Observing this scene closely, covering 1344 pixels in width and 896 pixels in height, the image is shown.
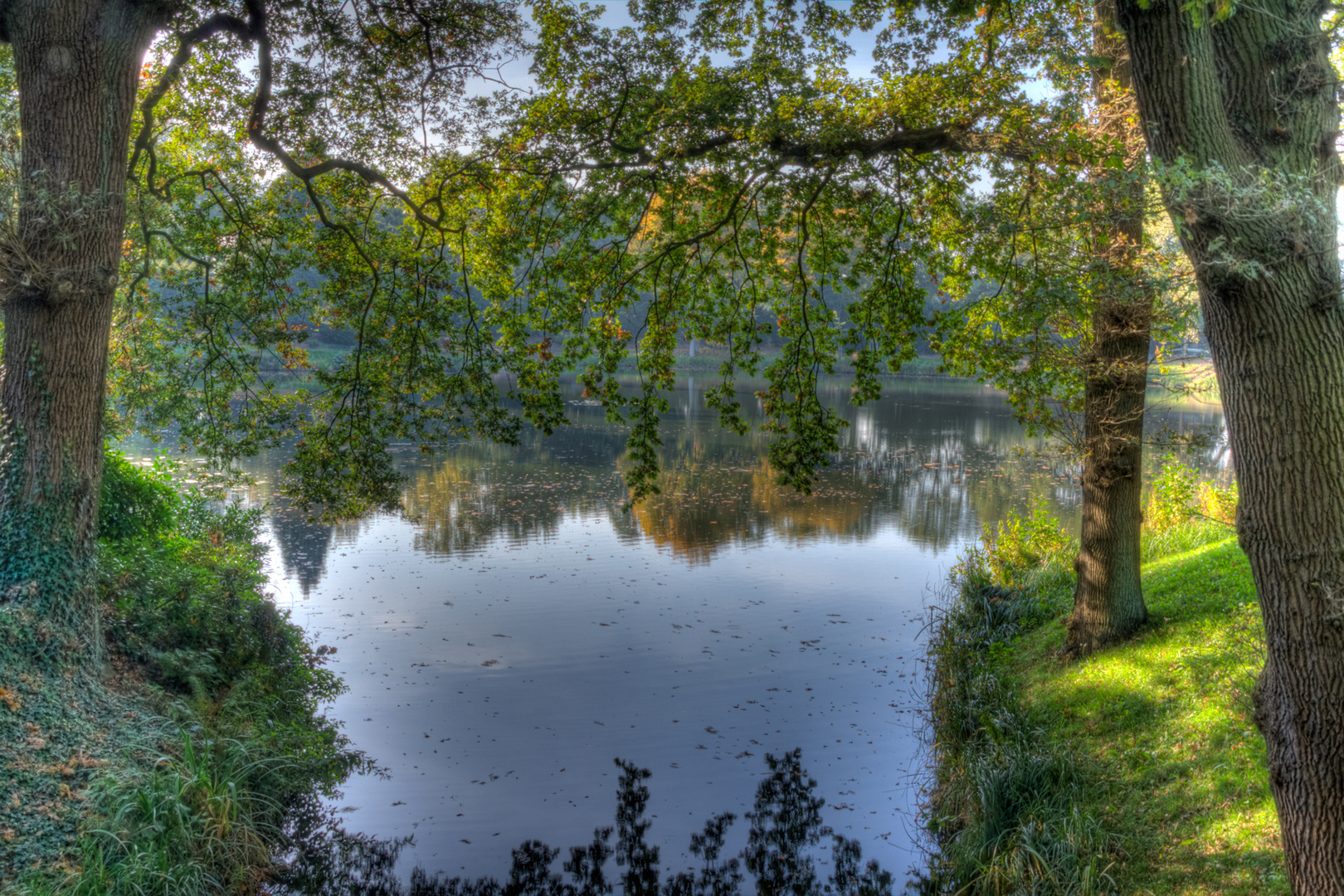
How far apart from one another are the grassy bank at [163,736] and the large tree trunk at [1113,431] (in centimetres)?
755

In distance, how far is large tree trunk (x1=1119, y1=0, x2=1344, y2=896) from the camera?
11.9 ft

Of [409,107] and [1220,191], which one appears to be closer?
[1220,191]

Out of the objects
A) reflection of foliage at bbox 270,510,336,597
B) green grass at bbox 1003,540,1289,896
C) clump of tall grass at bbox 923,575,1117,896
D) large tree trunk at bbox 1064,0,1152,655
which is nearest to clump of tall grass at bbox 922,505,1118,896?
clump of tall grass at bbox 923,575,1117,896

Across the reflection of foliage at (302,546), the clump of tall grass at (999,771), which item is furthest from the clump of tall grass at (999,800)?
the reflection of foliage at (302,546)

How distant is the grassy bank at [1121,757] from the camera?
521cm

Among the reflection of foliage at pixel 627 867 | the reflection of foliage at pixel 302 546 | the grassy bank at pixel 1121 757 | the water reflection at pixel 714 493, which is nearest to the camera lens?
the grassy bank at pixel 1121 757

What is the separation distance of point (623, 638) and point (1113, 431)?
6.81 m

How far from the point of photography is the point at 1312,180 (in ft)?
12.6

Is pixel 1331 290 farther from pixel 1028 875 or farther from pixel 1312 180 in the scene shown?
pixel 1028 875

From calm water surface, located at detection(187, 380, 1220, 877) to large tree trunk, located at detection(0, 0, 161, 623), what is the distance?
3472 mm

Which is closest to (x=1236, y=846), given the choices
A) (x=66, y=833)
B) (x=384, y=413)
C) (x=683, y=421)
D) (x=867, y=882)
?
(x=867, y=882)

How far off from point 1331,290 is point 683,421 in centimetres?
3031

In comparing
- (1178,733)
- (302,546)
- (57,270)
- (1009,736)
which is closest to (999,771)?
(1009,736)

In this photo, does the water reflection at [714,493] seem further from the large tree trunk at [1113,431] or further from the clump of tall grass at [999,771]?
the large tree trunk at [1113,431]
